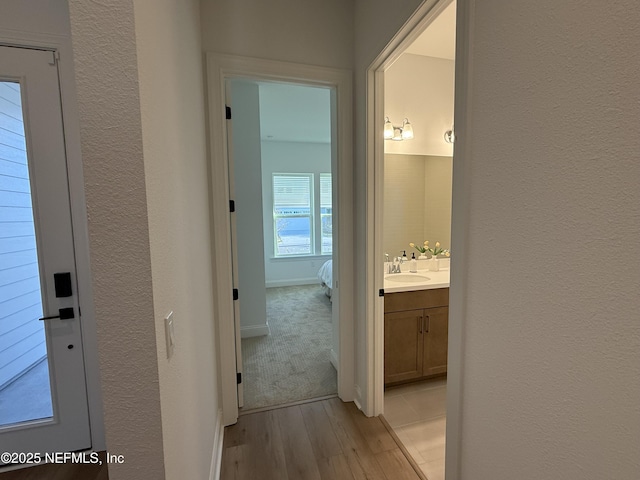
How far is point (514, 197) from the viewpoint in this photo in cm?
85

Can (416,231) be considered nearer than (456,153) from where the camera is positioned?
No

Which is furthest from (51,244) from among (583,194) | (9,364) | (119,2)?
(583,194)

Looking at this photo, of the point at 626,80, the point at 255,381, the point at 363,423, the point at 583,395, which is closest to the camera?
the point at 626,80

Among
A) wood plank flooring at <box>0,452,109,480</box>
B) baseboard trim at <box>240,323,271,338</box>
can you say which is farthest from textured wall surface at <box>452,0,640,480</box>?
baseboard trim at <box>240,323,271,338</box>

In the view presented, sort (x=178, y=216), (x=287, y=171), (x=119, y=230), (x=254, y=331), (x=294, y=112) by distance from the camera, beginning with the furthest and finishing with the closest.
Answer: (x=287, y=171) → (x=294, y=112) → (x=254, y=331) → (x=178, y=216) → (x=119, y=230)

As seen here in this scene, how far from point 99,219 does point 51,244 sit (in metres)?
1.38

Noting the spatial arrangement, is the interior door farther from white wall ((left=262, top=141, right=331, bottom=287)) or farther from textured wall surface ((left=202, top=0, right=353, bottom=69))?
white wall ((left=262, top=141, right=331, bottom=287))

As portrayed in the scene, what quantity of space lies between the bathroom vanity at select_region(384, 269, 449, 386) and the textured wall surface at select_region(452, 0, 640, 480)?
1210 millimetres

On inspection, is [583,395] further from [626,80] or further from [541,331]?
[626,80]

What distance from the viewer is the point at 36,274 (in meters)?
1.60

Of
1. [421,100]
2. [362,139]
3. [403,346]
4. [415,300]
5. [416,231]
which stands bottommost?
[403,346]

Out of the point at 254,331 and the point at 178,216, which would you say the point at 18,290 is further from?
the point at 254,331

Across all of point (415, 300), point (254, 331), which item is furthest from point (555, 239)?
point (254, 331)

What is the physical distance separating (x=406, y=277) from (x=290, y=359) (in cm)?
140
